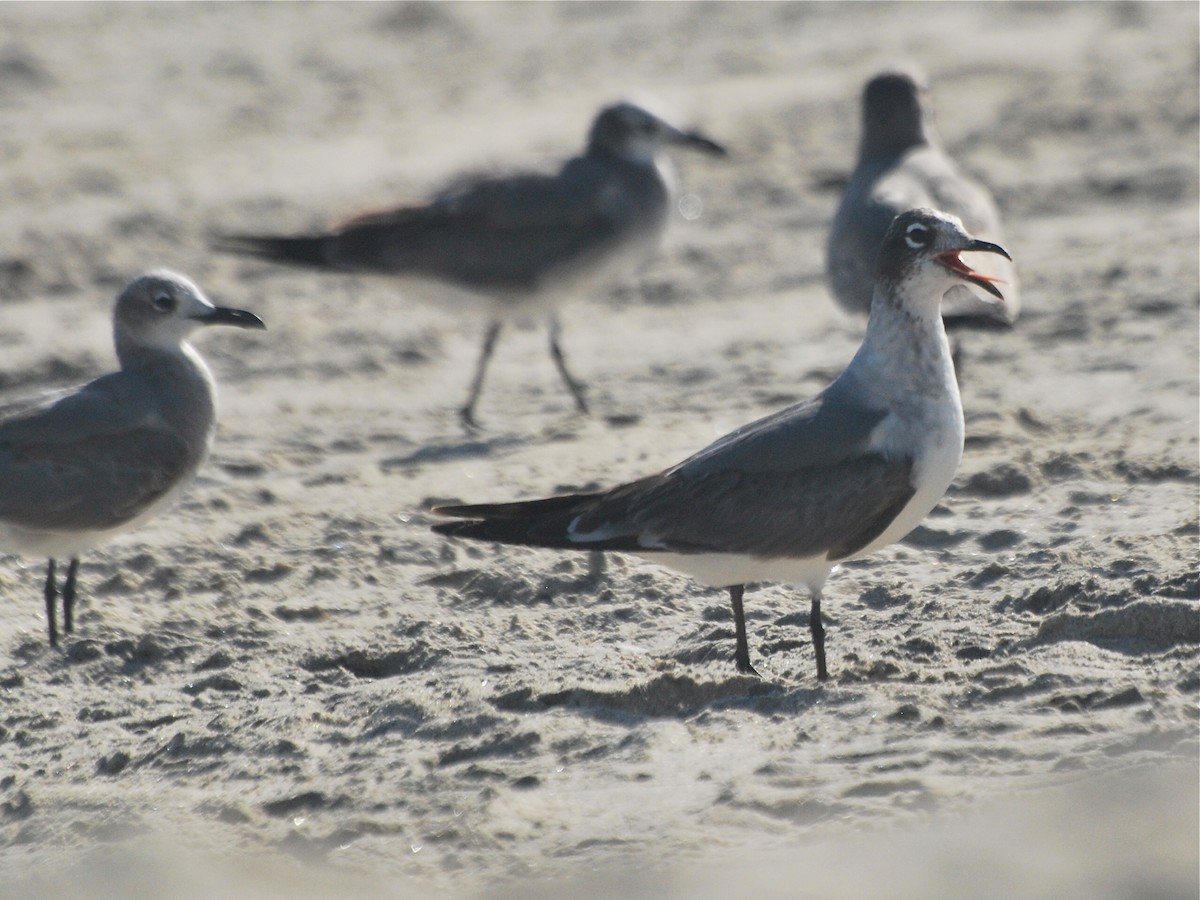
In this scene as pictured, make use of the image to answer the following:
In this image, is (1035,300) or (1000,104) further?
(1000,104)

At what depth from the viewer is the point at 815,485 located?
500 cm

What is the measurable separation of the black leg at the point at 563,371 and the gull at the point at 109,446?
1921 millimetres

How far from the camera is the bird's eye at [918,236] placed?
5.24 m

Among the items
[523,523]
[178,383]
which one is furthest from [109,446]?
[523,523]

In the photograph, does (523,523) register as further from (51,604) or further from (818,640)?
(51,604)

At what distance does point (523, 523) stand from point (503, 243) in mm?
3132

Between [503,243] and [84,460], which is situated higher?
[503,243]

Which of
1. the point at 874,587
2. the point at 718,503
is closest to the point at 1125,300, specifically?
the point at 874,587

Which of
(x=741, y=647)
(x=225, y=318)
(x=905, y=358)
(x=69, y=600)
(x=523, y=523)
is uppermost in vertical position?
(x=225, y=318)

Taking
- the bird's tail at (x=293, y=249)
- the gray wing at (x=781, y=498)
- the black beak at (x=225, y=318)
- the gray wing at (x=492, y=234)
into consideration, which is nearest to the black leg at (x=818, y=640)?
the gray wing at (x=781, y=498)

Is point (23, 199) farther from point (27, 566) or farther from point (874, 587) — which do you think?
point (874, 587)

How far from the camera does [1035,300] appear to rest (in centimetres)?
810

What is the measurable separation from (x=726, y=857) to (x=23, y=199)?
7445 millimetres

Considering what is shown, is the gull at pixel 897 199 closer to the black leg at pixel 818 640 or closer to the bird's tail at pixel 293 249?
the black leg at pixel 818 640
